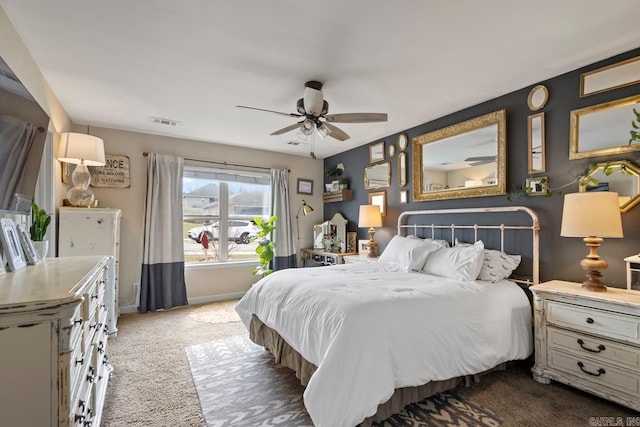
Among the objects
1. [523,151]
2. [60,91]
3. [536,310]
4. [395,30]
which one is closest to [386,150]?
[523,151]

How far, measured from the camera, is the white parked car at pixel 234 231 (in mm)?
4637

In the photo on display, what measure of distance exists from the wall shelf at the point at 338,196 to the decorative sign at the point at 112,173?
3.04m

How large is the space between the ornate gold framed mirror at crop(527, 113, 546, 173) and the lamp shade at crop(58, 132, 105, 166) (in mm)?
4104

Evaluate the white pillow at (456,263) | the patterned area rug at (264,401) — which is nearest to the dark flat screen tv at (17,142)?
the patterned area rug at (264,401)

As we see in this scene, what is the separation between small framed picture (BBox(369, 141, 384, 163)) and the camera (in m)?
4.33

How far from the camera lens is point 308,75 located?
250 cm

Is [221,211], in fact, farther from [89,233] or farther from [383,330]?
[383,330]

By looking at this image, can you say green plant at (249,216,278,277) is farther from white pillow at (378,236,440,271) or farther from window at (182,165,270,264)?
white pillow at (378,236,440,271)

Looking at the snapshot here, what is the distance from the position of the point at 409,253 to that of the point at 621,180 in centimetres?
168

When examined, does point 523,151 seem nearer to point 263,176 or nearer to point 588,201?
point 588,201

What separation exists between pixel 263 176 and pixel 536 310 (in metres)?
4.06

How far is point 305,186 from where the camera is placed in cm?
544

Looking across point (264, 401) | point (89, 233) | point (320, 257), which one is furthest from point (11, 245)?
point (320, 257)

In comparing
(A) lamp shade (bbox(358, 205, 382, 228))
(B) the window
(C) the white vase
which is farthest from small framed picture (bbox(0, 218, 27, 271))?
(A) lamp shade (bbox(358, 205, 382, 228))
